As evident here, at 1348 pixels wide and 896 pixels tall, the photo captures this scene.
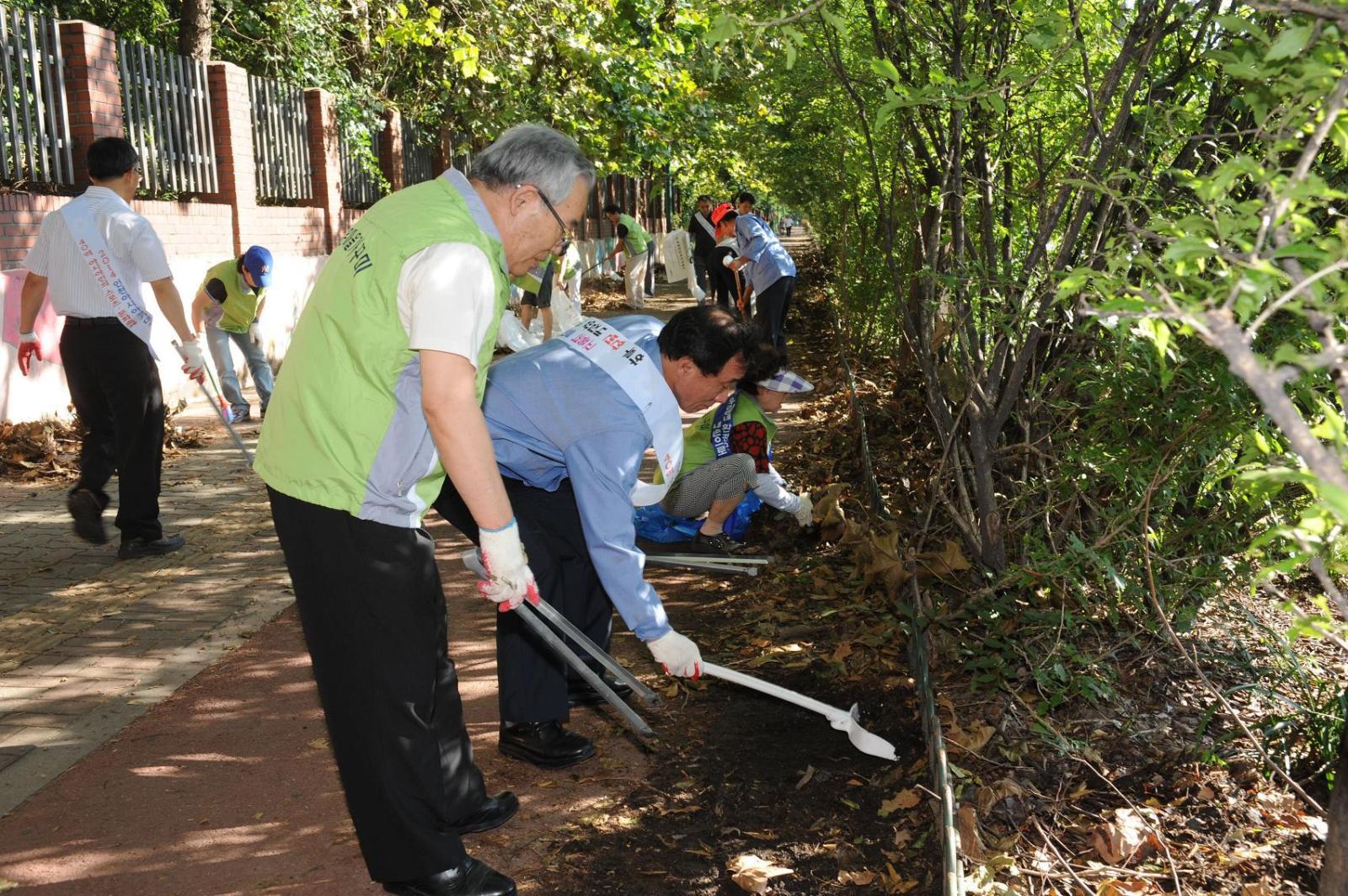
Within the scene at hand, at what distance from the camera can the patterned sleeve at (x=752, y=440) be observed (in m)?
6.01

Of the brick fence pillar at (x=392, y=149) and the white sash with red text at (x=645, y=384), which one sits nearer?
the white sash with red text at (x=645, y=384)

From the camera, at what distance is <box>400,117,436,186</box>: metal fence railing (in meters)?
16.8

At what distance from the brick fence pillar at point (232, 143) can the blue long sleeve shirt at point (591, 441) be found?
30.9 ft

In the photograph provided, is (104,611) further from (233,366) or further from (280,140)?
(280,140)

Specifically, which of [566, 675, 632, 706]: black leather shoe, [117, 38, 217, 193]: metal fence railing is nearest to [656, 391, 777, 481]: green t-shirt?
[566, 675, 632, 706]: black leather shoe

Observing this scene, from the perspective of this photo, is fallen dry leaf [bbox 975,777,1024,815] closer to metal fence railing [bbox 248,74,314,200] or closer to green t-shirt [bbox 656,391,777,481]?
green t-shirt [bbox 656,391,777,481]

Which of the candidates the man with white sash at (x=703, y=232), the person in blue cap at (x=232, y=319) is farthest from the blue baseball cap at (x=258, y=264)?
the man with white sash at (x=703, y=232)

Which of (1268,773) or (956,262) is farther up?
(956,262)

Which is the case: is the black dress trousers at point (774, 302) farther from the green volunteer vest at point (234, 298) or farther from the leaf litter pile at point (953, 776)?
the leaf litter pile at point (953, 776)

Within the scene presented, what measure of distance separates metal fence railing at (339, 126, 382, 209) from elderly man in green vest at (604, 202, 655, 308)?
3.33 meters

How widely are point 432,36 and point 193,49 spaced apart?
2.47 meters

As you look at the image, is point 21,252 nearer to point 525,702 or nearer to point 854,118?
point 854,118

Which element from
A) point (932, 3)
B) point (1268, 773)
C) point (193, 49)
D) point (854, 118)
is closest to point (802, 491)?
point (854, 118)

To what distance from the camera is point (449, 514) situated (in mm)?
3830
